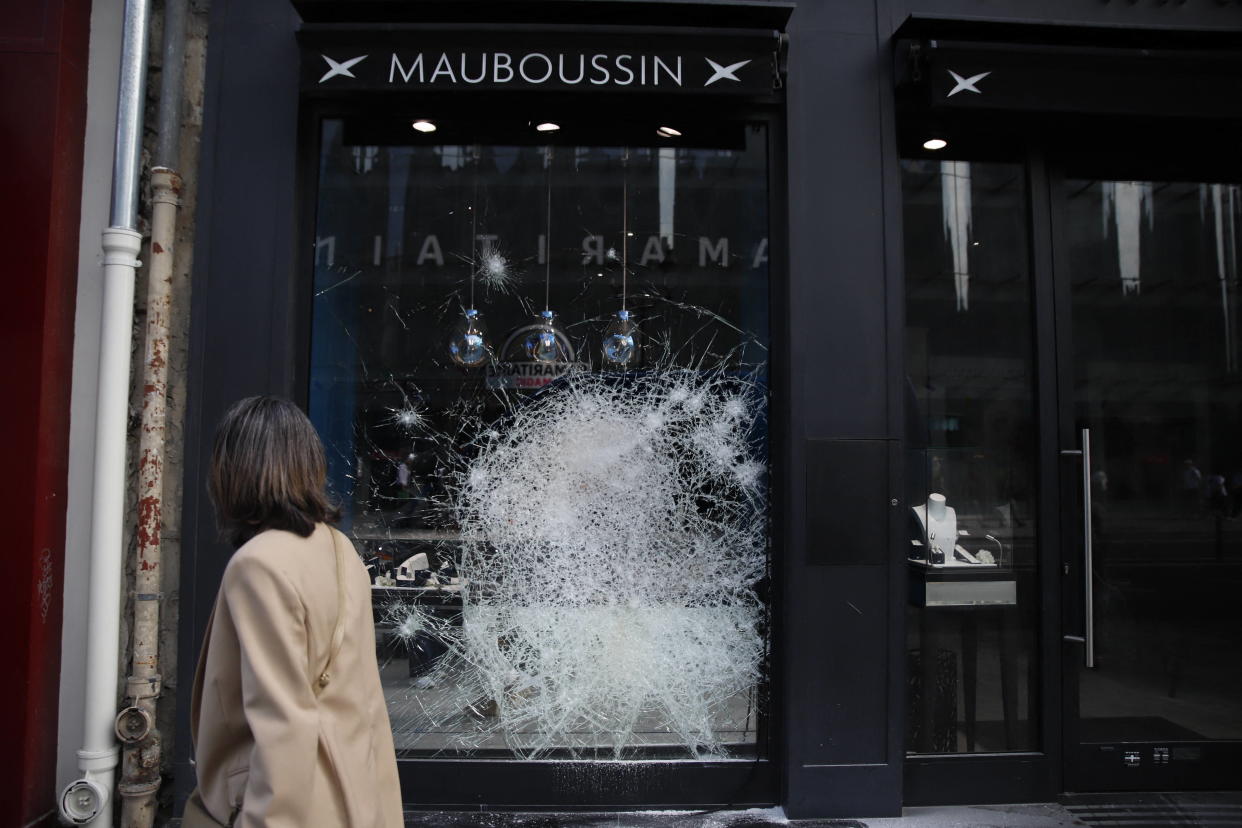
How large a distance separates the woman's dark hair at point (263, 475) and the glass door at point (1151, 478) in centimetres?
396

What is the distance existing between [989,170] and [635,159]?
202 cm

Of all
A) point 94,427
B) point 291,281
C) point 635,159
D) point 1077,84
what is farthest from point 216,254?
point 1077,84

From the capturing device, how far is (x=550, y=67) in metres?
4.02

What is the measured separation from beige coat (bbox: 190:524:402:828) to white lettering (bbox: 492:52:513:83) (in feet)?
9.45

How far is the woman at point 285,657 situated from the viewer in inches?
64.5

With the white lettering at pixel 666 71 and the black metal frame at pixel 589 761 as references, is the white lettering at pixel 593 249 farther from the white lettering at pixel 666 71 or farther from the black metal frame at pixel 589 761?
the white lettering at pixel 666 71

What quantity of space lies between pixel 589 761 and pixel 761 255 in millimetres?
2850

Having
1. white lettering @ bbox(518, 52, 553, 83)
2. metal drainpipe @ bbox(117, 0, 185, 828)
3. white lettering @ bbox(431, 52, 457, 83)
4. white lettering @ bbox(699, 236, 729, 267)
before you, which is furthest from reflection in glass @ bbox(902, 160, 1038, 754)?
metal drainpipe @ bbox(117, 0, 185, 828)

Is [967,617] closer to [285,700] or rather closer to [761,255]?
[761,255]

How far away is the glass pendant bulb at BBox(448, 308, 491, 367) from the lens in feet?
14.2

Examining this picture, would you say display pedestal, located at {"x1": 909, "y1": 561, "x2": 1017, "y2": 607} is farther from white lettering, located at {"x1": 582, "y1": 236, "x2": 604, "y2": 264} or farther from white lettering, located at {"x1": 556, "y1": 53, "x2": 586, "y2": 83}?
white lettering, located at {"x1": 556, "y1": 53, "x2": 586, "y2": 83}

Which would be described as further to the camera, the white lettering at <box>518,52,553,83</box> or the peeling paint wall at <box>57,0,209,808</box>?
the white lettering at <box>518,52,553,83</box>

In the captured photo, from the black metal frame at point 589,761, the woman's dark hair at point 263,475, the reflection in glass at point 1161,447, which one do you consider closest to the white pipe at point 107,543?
the black metal frame at point 589,761

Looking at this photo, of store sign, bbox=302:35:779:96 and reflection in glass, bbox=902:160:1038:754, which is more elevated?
store sign, bbox=302:35:779:96
